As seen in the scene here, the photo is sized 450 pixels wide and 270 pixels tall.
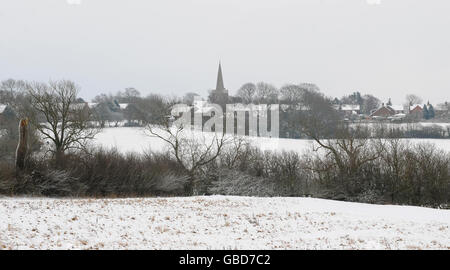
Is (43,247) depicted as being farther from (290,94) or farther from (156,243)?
(290,94)

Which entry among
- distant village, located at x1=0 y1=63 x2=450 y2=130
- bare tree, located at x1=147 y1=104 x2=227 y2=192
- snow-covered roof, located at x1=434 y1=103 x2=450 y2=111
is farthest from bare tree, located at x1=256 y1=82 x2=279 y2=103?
bare tree, located at x1=147 y1=104 x2=227 y2=192

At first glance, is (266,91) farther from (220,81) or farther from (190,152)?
(190,152)

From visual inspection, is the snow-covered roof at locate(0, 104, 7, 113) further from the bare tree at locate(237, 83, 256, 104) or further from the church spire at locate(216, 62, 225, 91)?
the church spire at locate(216, 62, 225, 91)

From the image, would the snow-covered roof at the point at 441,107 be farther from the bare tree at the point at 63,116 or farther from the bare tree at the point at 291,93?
the bare tree at the point at 63,116

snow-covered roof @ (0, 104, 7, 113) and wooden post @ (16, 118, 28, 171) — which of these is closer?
wooden post @ (16, 118, 28, 171)

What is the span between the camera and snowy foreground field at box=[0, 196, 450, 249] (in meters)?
13.0

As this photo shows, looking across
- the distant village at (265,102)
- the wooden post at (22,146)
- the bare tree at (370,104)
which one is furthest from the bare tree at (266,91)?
the wooden post at (22,146)

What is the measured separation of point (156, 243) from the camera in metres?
13.1

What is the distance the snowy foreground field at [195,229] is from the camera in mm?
12992

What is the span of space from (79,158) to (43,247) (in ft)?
71.3

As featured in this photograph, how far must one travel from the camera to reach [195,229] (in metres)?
16.2

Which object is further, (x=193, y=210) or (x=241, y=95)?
(x=241, y=95)

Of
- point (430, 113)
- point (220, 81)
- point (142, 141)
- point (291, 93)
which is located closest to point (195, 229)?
point (142, 141)
